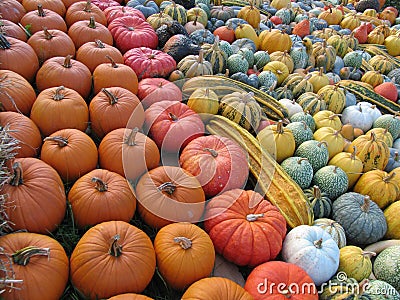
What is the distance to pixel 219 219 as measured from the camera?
93.0 inches

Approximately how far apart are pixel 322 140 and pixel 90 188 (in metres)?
2.12

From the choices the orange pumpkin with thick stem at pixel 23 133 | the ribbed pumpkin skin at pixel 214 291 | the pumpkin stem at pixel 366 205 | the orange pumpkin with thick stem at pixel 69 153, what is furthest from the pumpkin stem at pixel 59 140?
the pumpkin stem at pixel 366 205

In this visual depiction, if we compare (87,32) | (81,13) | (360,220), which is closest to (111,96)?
(87,32)

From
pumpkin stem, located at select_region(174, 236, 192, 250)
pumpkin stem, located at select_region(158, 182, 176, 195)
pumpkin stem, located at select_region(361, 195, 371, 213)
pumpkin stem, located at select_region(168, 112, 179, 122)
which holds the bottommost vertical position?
pumpkin stem, located at select_region(361, 195, 371, 213)

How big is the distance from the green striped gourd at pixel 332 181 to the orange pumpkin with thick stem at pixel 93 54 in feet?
6.63

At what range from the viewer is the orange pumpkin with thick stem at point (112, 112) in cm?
266

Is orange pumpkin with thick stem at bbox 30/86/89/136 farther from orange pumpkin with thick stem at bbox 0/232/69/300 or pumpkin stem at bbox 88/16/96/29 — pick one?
pumpkin stem at bbox 88/16/96/29

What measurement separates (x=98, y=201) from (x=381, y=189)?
2.26 metres

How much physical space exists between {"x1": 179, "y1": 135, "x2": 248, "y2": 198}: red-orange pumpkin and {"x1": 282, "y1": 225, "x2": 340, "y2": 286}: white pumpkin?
54 cm

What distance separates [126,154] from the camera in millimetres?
2381

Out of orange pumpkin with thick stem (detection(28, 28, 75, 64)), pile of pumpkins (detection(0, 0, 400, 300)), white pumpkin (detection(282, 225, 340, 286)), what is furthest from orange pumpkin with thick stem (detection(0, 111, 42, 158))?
white pumpkin (detection(282, 225, 340, 286))

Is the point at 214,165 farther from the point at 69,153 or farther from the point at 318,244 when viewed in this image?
the point at 69,153

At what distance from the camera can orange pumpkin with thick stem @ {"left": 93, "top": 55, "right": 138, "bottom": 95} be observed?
2.94 m

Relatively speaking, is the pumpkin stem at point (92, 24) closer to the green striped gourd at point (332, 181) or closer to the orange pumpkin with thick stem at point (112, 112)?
the orange pumpkin with thick stem at point (112, 112)
